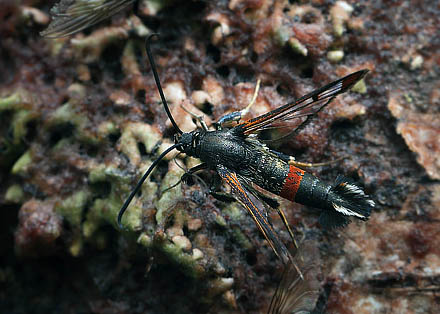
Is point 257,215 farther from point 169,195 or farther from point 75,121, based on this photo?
point 75,121

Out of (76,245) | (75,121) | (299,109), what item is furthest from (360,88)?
(76,245)

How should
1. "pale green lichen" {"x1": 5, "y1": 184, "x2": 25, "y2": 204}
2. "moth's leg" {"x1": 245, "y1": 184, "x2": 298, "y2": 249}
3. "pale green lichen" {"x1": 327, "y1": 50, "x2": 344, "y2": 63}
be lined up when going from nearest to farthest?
"moth's leg" {"x1": 245, "y1": 184, "x2": 298, "y2": 249} → "pale green lichen" {"x1": 327, "y1": 50, "x2": 344, "y2": 63} → "pale green lichen" {"x1": 5, "y1": 184, "x2": 25, "y2": 204}

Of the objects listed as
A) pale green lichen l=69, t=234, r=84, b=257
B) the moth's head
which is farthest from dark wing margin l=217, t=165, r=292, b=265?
pale green lichen l=69, t=234, r=84, b=257

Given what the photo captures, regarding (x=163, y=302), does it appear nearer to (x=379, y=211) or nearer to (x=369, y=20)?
(x=379, y=211)

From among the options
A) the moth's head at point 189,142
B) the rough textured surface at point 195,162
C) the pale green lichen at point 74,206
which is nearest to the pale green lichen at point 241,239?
the rough textured surface at point 195,162

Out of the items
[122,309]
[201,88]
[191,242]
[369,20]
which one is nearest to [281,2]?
[369,20]

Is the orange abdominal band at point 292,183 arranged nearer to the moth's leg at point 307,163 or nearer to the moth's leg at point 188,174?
the moth's leg at point 307,163

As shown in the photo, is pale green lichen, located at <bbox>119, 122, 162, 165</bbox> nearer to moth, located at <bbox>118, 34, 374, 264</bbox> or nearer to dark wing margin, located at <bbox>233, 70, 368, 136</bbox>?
moth, located at <bbox>118, 34, 374, 264</bbox>
